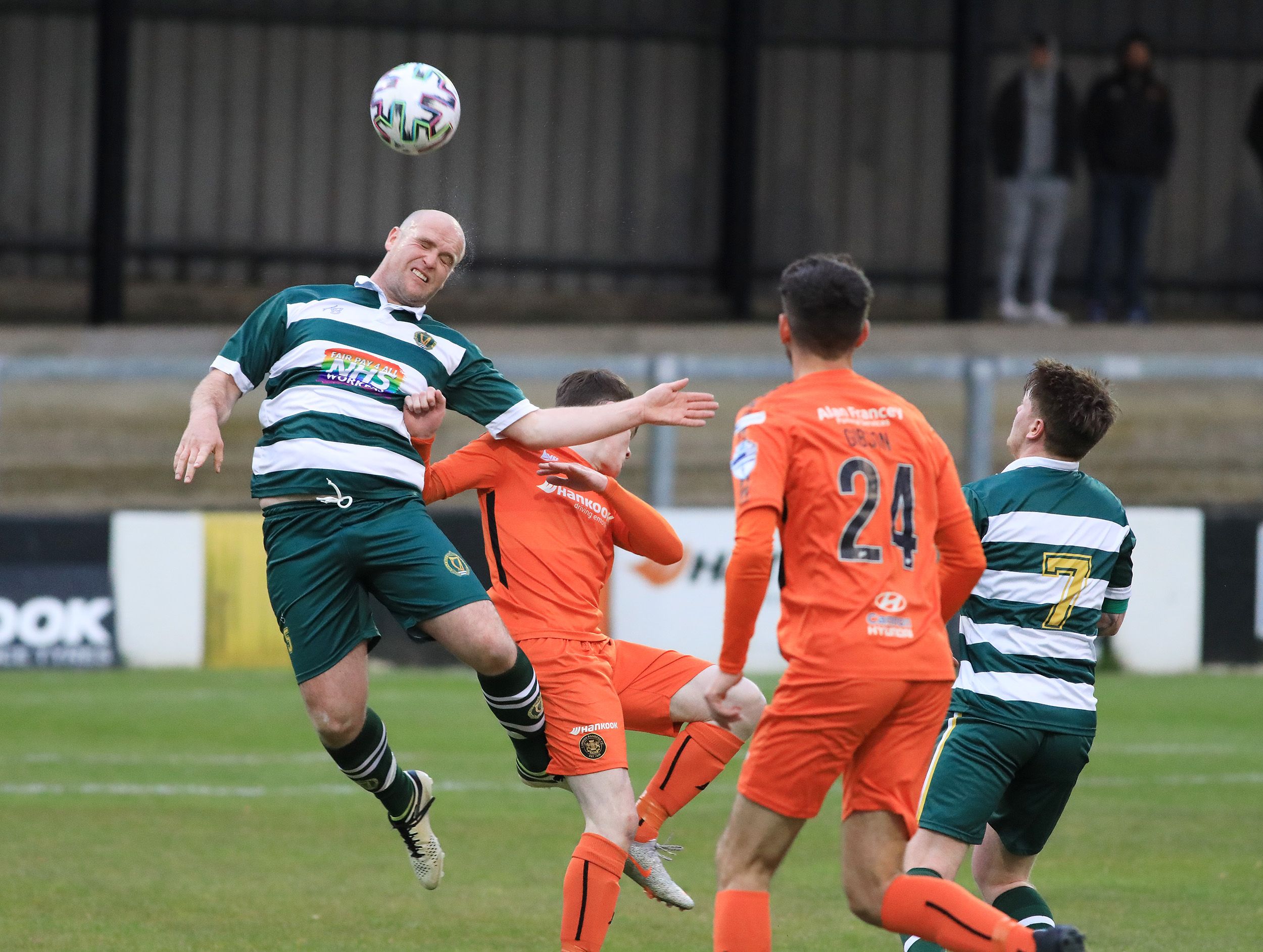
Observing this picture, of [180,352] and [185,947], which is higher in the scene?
[180,352]

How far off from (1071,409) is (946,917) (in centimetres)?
151

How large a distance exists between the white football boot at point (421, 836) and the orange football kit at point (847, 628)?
1766 mm

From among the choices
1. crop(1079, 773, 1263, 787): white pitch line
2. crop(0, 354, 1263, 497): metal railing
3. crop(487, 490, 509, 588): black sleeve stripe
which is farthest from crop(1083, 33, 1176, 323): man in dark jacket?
crop(487, 490, 509, 588): black sleeve stripe

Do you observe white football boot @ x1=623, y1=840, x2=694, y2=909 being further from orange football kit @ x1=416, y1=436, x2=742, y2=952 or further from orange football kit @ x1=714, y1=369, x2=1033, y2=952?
orange football kit @ x1=714, y1=369, x2=1033, y2=952

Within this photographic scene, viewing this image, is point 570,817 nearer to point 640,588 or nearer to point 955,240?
point 640,588

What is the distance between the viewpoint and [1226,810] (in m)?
8.38

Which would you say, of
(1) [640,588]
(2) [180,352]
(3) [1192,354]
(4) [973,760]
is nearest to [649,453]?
(1) [640,588]

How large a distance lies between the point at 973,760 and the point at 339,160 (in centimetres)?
1623

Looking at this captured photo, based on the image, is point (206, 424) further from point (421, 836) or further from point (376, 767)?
point (421, 836)

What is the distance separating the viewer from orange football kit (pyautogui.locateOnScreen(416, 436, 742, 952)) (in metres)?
5.47

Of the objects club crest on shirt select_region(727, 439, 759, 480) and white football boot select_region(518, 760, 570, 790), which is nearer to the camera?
club crest on shirt select_region(727, 439, 759, 480)

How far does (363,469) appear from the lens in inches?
221

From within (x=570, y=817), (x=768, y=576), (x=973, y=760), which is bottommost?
(x=570, y=817)

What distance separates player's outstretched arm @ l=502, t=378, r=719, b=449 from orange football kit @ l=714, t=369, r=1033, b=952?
3.07 ft
